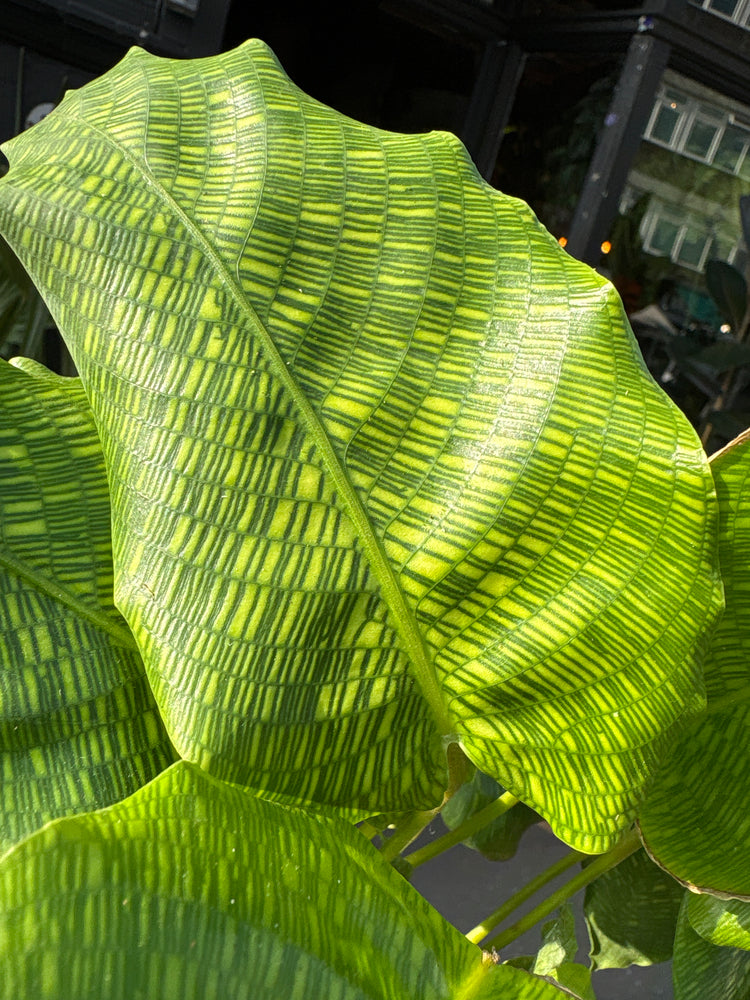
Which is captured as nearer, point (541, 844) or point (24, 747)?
point (24, 747)

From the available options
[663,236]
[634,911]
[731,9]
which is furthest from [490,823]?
[731,9]

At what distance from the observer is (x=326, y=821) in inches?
9.7

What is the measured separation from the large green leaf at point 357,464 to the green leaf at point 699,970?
0.19 meters

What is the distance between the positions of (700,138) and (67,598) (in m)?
1.46

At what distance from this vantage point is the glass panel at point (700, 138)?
141 centimetres

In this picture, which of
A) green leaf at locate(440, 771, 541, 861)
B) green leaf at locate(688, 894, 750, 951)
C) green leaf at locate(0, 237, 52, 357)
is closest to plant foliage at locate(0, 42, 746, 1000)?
green leaf at locate(688, 894, 750, 951)

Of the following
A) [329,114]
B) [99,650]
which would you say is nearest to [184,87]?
[329,114]

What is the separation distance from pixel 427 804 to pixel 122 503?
14 cm

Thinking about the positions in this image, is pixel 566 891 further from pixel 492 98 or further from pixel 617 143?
pixel 492 98

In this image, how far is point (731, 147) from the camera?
1446 mm

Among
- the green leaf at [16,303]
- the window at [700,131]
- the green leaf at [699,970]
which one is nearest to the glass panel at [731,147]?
the window at [700,131]

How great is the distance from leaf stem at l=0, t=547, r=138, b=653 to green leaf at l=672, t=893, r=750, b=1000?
0.29 meters

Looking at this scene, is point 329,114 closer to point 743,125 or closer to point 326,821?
point 326,821

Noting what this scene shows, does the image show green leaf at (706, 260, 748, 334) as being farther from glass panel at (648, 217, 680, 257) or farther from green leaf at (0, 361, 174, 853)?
green leaf at (0, 361, 174, 853)
